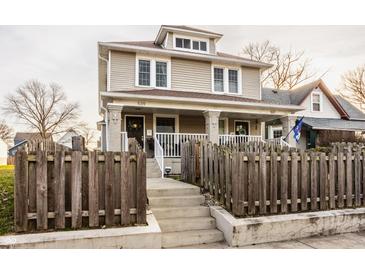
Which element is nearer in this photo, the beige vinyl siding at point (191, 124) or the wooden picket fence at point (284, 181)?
the wooden picket fence at point (284, 181)

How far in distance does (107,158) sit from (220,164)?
2.12 m

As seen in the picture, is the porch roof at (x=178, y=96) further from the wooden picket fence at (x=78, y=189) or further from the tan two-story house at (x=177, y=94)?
the wooden picket fence at (x=78, y=189)

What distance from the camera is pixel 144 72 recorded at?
11430 mm

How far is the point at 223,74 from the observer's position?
12.7 m

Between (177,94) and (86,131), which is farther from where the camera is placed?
(86,131)

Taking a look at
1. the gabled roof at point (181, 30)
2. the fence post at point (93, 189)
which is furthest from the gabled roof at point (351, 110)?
the fence post at point (93, 189)

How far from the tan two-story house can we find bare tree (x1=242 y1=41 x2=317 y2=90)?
Answer: 4.16 meters

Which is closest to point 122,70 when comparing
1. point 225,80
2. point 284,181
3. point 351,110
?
point 225,80

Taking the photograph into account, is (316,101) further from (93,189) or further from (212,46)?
(93,189)

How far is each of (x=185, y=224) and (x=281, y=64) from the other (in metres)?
20.7

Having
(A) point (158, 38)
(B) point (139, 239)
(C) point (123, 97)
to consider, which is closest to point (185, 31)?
(A) point (158, 38)

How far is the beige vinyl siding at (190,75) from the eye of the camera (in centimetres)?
1186

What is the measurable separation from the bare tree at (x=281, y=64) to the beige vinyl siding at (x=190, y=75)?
5.05 m

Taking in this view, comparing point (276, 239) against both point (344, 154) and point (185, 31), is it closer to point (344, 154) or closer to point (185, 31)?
point (344, 154)
